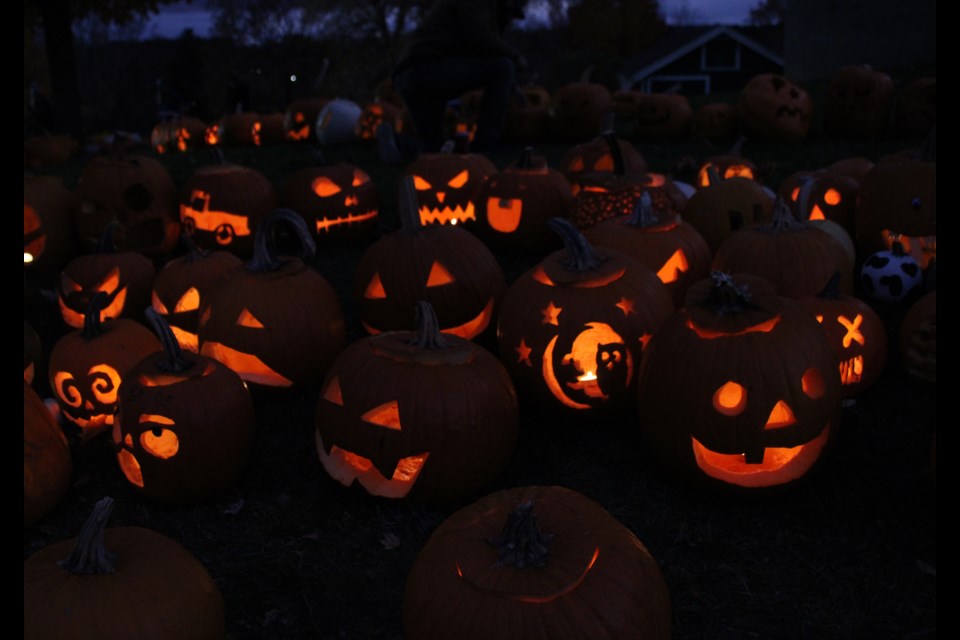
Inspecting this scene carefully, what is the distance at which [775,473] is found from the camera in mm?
3494

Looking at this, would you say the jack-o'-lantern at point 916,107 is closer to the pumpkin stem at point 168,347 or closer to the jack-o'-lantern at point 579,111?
the jack-o'-lantern at point 579,111

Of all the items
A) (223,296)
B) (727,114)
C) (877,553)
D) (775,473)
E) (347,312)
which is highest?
(727,114)

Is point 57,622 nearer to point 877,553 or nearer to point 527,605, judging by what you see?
point 527,605

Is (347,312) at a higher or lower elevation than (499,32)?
lower

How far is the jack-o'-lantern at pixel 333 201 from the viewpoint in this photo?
282 inches

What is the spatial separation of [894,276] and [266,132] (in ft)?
38.9

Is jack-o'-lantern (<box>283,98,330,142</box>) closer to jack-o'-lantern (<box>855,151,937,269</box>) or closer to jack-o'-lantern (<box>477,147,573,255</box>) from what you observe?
jack-o'-lantern (<box>477,147,573,255</box>)

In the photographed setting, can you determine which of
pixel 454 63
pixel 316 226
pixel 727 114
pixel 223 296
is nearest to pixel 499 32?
pixel 454 63

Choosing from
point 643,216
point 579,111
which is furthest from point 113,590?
point 579,111

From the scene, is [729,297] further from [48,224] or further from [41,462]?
[48,224]

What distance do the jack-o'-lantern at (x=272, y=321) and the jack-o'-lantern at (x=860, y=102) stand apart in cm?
904

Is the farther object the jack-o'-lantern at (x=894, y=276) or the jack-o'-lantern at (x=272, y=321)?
the jack-o'-lantern at (x=894, y=276)

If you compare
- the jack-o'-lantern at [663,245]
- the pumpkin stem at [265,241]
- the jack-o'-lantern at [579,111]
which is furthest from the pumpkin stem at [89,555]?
the jack-o'-lantern at [579,111]

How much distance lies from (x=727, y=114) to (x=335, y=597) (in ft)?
34.2
